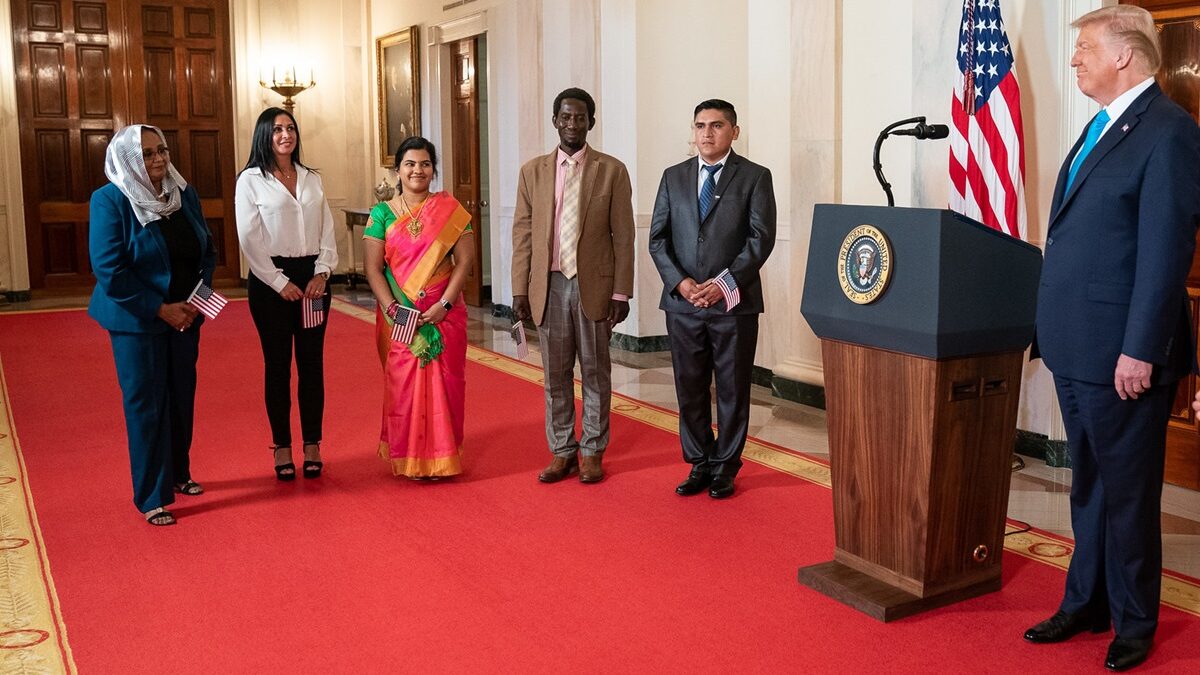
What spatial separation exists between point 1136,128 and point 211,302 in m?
3.37

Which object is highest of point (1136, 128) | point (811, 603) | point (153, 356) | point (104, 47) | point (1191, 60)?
point (104, 47)

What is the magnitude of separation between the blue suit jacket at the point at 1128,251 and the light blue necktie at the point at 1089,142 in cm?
4

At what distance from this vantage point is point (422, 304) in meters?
5.00

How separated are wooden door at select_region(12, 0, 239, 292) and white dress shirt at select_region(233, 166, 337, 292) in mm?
8651

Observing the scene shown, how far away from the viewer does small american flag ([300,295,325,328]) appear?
5.02 m

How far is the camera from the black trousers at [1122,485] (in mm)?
3090

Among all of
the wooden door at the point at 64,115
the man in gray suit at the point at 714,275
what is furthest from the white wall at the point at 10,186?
the man in gray suit at the point at 714,275

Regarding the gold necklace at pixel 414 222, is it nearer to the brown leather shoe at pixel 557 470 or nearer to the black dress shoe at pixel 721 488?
the brown leather shoe at pixel 557 470

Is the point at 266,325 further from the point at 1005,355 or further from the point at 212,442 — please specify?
the point at 1005,355

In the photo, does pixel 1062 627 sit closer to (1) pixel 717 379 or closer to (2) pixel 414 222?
(1) pixel 717 379

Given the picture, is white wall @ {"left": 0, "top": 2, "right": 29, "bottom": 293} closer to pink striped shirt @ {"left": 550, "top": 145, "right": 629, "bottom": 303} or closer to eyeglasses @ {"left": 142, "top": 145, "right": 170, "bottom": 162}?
eyeglasses @ {"left": 142, "top": 145, "right": 170, "bottom": 162}

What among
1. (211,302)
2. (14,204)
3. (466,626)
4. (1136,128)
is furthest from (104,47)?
(1136,128)

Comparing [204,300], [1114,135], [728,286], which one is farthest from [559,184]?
[1114,135]

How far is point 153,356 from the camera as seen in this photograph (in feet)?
14.7
